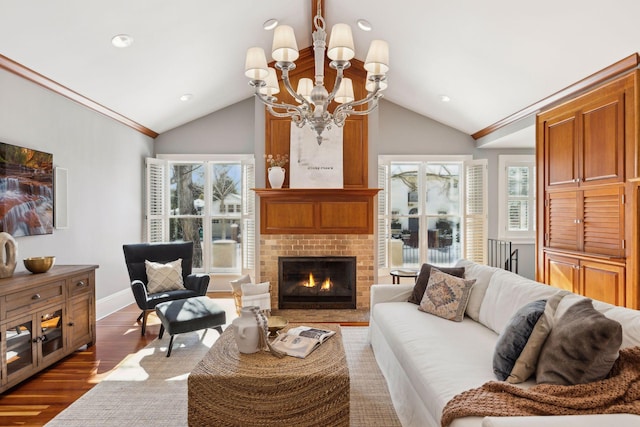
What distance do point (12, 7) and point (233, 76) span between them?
8.25 ft

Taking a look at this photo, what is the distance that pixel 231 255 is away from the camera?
5980 mm

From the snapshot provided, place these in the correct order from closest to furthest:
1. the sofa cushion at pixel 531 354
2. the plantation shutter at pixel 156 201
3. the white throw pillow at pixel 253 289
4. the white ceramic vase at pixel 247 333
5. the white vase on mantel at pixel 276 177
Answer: the sofa cushion at pixel 531 354
the white ceramic vase at pixel 247 333
the white throw pillow at pixel 253 289
the white vase on mantel at pixel 276 177
the plantation shutter at pixel 156 201

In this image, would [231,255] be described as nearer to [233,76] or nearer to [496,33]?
[233,76]

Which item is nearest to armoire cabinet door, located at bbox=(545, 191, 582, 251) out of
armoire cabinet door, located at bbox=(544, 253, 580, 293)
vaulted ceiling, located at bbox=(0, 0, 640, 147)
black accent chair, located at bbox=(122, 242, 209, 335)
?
armoire cabinet door, located at bbox=(544, 253, 580, 293)

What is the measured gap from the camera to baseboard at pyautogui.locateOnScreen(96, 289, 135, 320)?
439 centimetres

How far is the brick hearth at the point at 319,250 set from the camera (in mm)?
4859

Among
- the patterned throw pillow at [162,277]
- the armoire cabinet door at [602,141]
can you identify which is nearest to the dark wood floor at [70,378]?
the patterned throw pillow at [162,277]

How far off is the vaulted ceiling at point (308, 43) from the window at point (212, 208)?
1.07m

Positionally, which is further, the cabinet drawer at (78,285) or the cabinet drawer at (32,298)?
the cabinet drawer at (78,285)

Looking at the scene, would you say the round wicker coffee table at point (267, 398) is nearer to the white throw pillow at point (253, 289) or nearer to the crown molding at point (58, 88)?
the white throw pillow at point (253, 289)

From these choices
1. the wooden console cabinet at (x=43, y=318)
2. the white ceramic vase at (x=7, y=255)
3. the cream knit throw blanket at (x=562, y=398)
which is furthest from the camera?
the white ceramic vase at (x=7, y=255)

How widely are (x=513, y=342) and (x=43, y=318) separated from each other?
3.31 meters

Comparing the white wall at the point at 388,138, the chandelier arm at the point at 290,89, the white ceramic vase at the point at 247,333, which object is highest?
the white wall at the point at 388,138

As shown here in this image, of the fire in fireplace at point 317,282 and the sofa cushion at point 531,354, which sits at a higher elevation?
the sofa cushion at point 531,354
